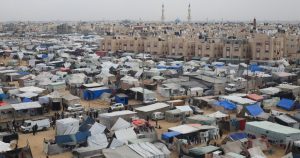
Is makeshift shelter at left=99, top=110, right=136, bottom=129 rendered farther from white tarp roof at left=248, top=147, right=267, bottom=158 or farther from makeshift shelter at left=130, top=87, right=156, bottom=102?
white tarp roof at left=248, top=147, right=267, bottom=158

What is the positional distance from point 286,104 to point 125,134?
30.2ft

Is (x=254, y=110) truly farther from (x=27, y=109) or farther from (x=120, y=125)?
(x=27, y=109)

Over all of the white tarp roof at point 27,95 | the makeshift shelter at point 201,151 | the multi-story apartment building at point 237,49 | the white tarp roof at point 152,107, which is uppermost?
the multi-story apartment building at point 237,49

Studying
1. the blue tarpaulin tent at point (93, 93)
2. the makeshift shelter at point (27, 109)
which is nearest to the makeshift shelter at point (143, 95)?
the blue tarpaulin tent at point (93, 93)

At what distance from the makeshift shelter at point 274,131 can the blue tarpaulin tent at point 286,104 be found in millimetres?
4574

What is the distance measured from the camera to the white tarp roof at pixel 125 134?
1166 cm

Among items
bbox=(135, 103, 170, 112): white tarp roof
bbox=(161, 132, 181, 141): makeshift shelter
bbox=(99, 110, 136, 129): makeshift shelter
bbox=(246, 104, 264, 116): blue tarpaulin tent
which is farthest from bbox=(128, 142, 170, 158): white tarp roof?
bbox=(246, 104, 264, 116): blue tarpaulin tent

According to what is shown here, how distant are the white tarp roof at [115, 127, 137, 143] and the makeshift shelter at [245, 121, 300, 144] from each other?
13.5 feet

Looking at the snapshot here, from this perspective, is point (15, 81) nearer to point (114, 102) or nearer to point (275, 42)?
point (114, 102)

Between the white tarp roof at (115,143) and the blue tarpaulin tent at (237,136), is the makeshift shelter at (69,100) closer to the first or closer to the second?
the white tarp roof at (115,143)

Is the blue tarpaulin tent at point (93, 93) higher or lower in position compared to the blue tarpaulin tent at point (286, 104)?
higher

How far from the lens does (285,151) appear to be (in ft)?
38.5

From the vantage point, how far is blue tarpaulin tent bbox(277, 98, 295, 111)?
57.0 feet

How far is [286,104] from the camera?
1761cm
